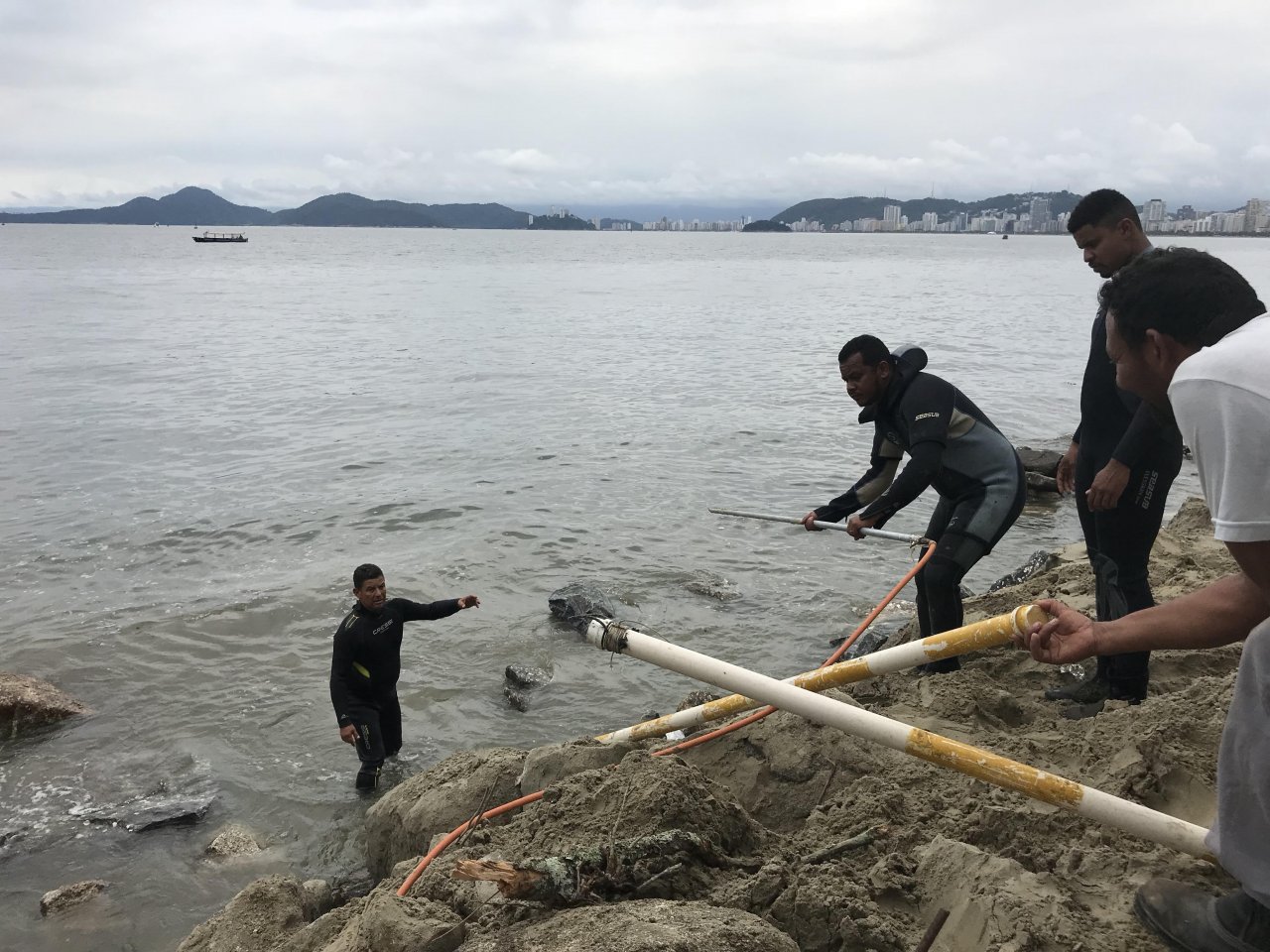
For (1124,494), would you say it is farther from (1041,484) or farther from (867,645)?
(1041,484)

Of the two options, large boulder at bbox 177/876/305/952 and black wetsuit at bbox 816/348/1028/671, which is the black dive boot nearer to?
black wetsuit at bbox 816/348/1028/671

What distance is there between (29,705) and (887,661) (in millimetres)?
7299

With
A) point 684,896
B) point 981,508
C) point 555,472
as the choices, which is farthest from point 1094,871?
point 555,472

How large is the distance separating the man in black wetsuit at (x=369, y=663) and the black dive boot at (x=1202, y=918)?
186 inches

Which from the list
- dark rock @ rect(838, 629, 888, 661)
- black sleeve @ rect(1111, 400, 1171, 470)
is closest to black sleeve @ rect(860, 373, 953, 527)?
black sleeve @ rect(1111, 400, 1171, 470)

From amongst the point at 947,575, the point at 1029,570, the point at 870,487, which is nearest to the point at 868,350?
the point at 870,487

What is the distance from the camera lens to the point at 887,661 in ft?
12.1

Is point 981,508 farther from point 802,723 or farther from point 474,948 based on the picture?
point 474,948

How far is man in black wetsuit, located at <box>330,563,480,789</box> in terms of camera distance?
22.0 ft

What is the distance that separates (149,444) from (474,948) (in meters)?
17.5

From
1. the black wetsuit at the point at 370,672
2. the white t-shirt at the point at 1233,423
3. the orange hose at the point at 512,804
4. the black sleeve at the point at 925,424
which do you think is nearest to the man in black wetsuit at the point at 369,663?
the black wetsuit at the point at 370,672

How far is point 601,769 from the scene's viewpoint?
13.1ft

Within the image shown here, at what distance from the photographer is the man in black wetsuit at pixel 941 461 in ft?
18.4

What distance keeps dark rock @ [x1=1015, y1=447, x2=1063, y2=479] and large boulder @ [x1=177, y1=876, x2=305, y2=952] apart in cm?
1301
